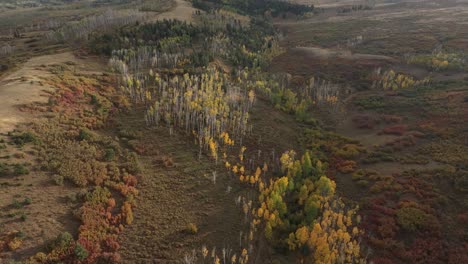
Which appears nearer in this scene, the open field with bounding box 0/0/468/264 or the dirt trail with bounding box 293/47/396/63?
the open field with bounding box 0/0/468/264

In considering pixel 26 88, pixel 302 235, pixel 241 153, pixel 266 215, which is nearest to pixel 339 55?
pixel 241 153

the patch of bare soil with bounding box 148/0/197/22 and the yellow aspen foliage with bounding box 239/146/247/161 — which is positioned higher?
the patch of bare soil with bounding box 148/0/197/22

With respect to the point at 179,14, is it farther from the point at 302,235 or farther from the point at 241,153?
the point at 302,235

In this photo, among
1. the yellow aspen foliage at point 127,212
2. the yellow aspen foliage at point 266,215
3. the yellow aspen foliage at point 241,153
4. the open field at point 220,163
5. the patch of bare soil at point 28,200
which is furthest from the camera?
the yellow aspen foliage at point 241,153

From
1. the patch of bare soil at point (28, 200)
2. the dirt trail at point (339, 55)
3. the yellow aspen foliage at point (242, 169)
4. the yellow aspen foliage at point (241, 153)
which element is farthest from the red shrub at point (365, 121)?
the patch of bare soil at point (28, 200)

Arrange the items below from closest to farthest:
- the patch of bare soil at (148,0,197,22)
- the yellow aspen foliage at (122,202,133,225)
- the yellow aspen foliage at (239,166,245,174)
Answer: the yellow aspen foliage at (122,202,133,225), the yellow aspen foliage at (239,166,245,174), the patch of bare soil at (148,0,197,22)

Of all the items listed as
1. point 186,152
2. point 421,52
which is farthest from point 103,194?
point 421,52

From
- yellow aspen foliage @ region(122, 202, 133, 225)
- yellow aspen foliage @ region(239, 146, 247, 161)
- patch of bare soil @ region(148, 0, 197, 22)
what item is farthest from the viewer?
patch of bare soil @ region(148, 0, 197, 22)

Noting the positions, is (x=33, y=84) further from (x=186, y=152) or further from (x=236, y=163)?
(x=236, y=163)

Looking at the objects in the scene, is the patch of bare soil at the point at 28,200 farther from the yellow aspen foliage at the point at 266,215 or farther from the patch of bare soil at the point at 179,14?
the patch of bare soil at the point at 179,14

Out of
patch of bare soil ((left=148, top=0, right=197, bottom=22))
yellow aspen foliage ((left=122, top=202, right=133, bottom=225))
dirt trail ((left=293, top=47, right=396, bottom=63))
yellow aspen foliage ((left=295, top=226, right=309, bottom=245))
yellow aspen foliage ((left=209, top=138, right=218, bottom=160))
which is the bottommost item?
yellow aspen foliage ((left=295, top=226, right=309, bottom=245))

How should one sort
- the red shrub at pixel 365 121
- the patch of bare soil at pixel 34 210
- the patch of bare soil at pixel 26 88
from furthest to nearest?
the red shrub at pixel 365 121
the patch of bare soil at pixel 26 88
the patch of bare soil at pixel 34 210

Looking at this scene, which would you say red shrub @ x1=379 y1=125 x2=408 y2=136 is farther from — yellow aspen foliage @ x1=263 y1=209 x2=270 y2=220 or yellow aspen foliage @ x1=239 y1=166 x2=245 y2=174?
yellow aspen foliage @ x1=263 y1=209 x2=270 y2=220

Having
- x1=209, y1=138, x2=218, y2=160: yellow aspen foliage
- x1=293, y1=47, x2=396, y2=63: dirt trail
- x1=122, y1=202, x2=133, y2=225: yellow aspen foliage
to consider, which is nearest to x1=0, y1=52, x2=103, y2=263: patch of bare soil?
x1=122, y1=202, x2=133, y2=225: yellow aspen foliage
